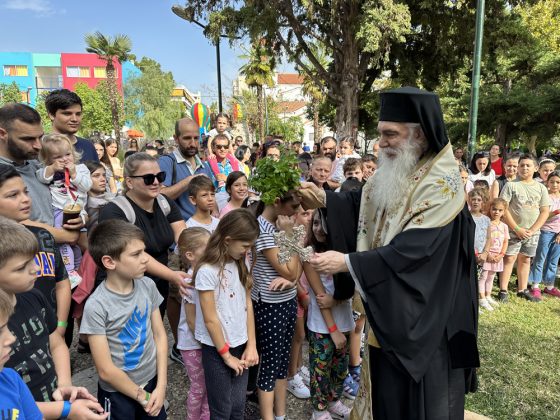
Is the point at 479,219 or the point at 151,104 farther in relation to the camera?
the point at 151,104

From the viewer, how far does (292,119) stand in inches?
2181

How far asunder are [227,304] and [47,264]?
44.3 inches

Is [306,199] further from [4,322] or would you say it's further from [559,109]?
[559,109]

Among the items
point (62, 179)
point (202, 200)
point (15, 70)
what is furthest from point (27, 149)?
point (15, 70)

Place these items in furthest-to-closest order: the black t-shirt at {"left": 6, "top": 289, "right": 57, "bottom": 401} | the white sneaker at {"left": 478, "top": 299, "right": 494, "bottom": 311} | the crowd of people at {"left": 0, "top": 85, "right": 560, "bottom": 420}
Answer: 1. the white sneaker at {"left": 478, "top": 299, "right": 494, "bottom": 311}
2. the crowd of people at {"left": 0, "top": 85, "right": 560, "bottom": 420}
3. the black t-shirt at {"left": 6, "top": 289, "right": 57, "bottom": 401}

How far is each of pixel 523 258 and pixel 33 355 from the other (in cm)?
684

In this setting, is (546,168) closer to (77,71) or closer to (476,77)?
(476,77)

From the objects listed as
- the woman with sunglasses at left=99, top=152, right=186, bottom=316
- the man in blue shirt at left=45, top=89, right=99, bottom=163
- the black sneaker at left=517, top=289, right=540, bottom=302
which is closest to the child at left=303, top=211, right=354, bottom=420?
the woman with sunglasses at left=99, top=152, right=186, bottom=316

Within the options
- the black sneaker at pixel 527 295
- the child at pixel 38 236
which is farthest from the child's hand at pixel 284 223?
the black sneaker at pixel 527 295

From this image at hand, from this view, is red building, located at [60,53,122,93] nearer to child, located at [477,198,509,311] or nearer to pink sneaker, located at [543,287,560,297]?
child, located at [477,198,509,311]

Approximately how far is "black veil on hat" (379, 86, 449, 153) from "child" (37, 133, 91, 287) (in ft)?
8.28

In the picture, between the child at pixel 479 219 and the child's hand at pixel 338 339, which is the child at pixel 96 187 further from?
the child at pixel 479 219

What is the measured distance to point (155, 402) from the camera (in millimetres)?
2412

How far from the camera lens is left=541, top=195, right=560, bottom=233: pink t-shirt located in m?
6.34
